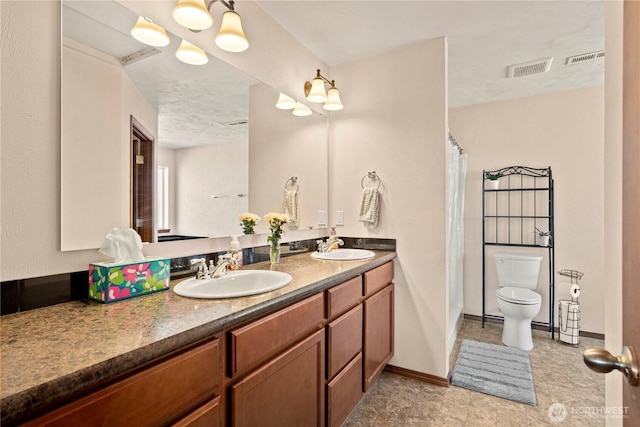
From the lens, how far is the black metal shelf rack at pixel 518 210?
324cm

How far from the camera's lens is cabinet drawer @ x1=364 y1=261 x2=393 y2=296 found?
2005mm

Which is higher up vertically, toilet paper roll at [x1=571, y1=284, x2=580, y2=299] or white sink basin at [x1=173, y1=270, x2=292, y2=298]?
white sink basin at [x1=173, y1=270, x2=292, y2=298]

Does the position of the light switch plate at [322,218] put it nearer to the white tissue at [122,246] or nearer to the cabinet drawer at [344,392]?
the cabinet drawer at [344,392]

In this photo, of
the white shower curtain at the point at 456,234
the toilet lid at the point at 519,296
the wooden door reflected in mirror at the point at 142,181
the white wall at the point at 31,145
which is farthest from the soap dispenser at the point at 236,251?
the toilet lid at the point at 519,296

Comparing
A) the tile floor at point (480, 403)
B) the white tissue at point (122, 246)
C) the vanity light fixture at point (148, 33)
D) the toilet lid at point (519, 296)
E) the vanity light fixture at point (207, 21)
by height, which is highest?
the vanity light fixture at point (207, 21)

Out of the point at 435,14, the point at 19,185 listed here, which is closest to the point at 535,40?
the point at 435,14

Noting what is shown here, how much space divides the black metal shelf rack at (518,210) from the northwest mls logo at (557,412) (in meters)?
1.34

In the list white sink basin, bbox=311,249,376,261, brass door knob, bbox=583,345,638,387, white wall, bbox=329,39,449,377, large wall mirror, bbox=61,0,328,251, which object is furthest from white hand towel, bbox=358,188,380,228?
brass door knob, bbox=583,345,638,387

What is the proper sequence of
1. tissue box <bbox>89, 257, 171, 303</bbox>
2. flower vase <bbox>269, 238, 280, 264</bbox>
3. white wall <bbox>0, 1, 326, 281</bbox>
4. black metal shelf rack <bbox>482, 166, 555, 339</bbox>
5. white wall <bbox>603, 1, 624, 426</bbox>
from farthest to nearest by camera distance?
black metal shelf rack <bbox>482, 166, 555, 339</bbox> < flower vase <bbox>269, 238, 280, 264</bbox> < tissue box <bbox>89, 257, 171, 303</bbox> < white wall <bbox>0, 1, 326, 281</bbox> < white wall <bbox>603, 1, 624, 426</bbox>

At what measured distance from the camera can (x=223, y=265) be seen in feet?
5.03

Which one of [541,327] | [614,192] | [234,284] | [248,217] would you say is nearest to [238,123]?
[248,217]

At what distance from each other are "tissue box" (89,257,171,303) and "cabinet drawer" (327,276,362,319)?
759 mm

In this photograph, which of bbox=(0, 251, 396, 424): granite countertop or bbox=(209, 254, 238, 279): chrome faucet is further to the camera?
bbox=(209, 254, 238, 279): chrome faucet

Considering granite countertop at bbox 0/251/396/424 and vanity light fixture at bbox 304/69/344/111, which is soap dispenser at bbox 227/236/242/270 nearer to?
granite countertop at bbox 0/251/396/424
